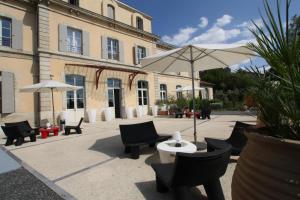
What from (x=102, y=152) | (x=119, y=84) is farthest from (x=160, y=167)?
(x=119, y=84)

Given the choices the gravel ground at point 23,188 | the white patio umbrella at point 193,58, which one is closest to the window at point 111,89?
the white patio umbrella at point 193,58

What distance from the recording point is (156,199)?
2771 millimetres

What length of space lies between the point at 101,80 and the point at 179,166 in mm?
12596

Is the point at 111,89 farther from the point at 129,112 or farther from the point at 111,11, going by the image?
the point at 111,11

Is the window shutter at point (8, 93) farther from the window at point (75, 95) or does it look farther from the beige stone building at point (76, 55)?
the window at point (75, 95)

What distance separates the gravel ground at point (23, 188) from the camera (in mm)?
2977

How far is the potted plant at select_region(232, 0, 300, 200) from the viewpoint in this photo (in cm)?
98

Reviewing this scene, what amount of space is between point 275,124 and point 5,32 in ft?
41.2

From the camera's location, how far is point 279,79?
1168 mm

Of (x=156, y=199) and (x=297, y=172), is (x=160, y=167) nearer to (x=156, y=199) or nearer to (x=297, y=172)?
(x=156, y=199)

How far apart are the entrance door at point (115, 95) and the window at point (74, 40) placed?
9.26ft

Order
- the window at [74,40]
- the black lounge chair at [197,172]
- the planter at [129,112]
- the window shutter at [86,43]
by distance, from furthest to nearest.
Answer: the planter at [129,112], the window shutter at [86,43], the window at [74,40], the black lounge chair at [197,172]

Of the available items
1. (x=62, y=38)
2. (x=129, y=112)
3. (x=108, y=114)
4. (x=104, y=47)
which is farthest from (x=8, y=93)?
(x=129, y=112)

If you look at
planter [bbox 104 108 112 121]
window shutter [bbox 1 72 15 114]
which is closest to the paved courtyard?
window shutter [bbox 1 72 15 114]
